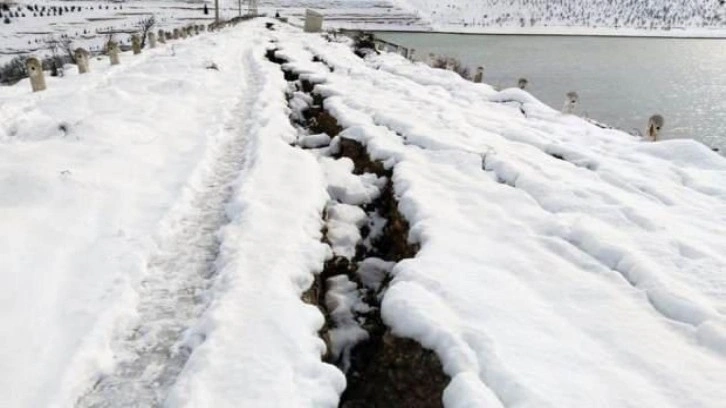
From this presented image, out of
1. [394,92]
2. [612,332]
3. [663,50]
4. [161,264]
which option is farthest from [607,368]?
[663,50]

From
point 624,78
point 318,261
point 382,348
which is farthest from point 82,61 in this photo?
point 624,78

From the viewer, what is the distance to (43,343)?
378 centimetres

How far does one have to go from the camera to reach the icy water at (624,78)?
19.6m

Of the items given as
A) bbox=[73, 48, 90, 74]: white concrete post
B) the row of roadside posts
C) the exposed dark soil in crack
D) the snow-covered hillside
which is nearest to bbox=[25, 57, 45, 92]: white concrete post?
the row of roadside posts

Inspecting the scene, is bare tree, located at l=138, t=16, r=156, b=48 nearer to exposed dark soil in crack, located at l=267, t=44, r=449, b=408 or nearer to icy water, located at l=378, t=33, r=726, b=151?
icy water, located at l=378, t=33, r=726, b=151

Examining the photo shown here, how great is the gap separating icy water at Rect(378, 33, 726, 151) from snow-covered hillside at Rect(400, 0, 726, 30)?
31.2 meters

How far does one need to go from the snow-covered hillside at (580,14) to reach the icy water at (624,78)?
102ft

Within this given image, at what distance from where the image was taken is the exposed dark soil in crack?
3.74m

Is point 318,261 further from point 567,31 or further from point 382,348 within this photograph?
point 567,31

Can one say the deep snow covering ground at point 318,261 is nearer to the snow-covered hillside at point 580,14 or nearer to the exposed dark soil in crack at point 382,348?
the exposed dark soil in crack at point 382,348

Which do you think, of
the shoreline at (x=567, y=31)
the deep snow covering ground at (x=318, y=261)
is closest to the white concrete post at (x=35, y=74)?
the deep snow covering ground at (x=318, y=261)

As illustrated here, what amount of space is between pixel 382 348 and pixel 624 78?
95.6 feet

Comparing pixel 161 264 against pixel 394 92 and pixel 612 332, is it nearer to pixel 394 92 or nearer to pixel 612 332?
pixel 612 332

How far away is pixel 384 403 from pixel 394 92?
32.8ft
